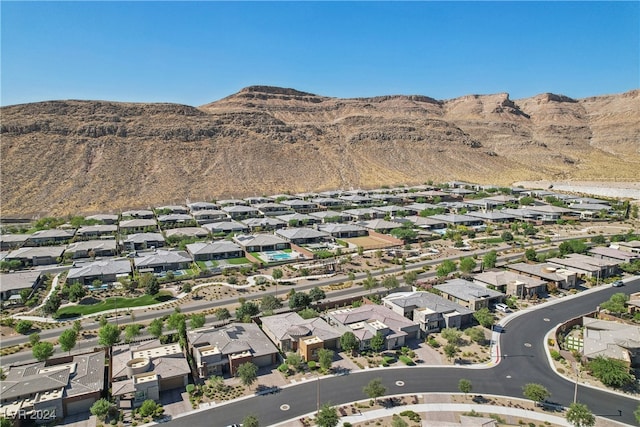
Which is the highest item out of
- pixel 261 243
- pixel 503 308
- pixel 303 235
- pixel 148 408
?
pixel 303 235

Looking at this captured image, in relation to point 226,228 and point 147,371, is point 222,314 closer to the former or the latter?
point 147,371

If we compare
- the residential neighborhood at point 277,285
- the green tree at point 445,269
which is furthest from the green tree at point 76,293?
the green tree at point 445,269

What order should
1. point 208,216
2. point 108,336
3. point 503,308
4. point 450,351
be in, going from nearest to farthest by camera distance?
point 450,351
point 108,336
point 503,308
point 208,216

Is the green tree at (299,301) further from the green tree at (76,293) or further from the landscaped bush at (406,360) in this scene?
the green tree at (76,293)

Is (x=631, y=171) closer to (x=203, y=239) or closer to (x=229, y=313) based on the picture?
(x=203, y=239)

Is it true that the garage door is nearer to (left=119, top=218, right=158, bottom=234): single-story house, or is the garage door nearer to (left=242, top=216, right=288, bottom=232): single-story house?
(left=242, top=216, right=288, bottom=232): single-story house

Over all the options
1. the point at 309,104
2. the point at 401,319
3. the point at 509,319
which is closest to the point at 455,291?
the point at 509,319

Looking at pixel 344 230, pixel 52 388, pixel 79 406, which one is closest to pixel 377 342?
pixel 79 406
